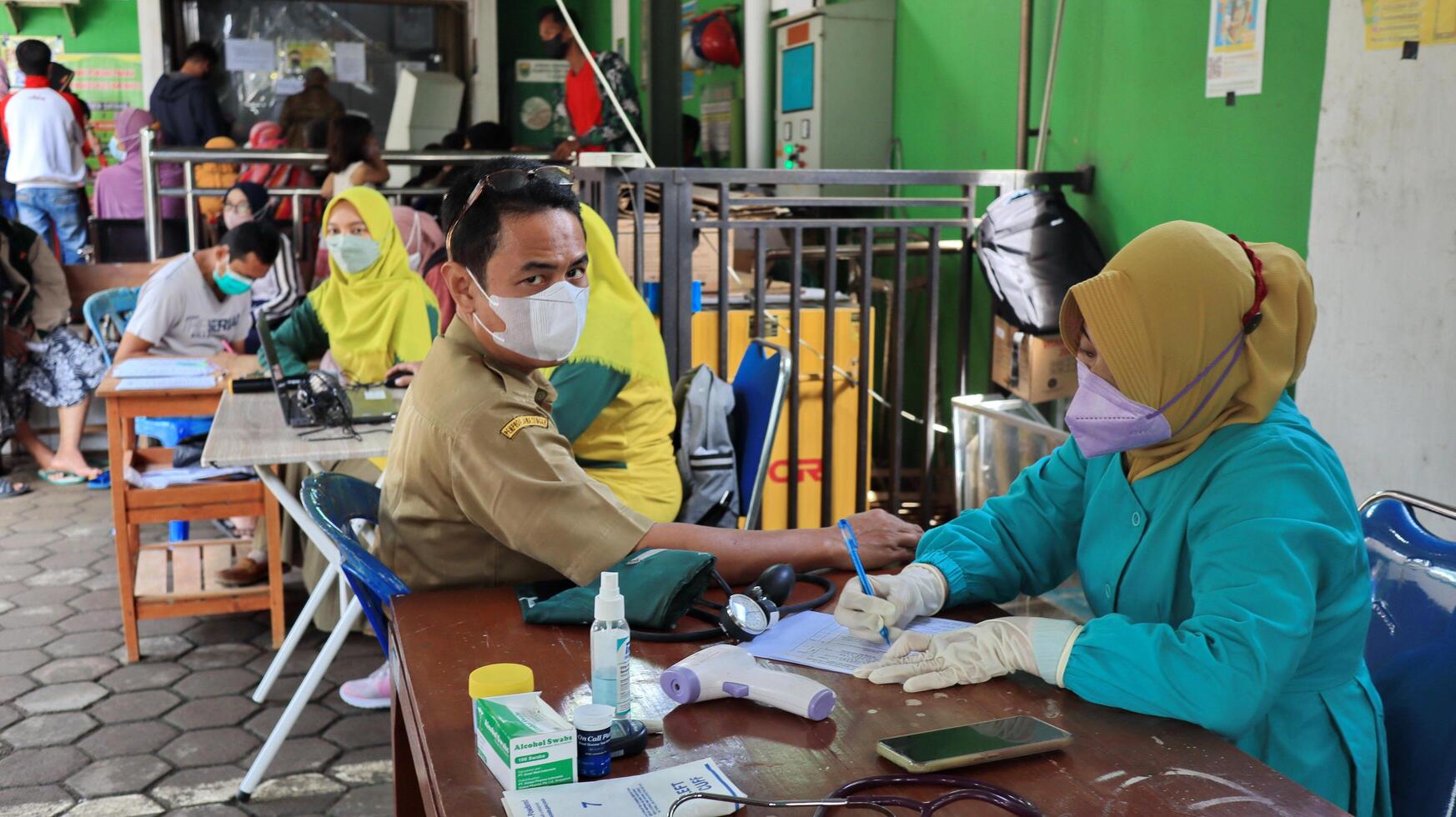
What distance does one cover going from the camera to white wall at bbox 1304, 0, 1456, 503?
2719mm

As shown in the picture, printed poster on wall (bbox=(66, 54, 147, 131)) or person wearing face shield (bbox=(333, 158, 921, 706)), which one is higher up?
printed poster on wall (bbox=(66, 54, 147, 131))

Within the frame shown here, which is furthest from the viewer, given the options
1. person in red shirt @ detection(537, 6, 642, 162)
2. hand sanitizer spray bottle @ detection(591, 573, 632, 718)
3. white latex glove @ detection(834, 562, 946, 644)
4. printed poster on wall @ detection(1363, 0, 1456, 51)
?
person in red shirt @ detection(537, 6, 642, 162)

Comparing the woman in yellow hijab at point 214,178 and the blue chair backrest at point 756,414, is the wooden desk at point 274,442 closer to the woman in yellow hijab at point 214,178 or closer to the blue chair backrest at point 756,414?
the blue chair backrest at point 756,414

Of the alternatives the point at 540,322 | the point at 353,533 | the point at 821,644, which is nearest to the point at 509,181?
the point at 540,322

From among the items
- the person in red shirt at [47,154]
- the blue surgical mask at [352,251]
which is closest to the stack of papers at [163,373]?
the blue surgical mask at [352,251]

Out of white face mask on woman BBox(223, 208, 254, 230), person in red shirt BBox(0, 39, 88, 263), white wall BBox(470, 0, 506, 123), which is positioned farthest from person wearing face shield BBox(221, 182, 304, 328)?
white wall BBox(470, 0, 506, 123)

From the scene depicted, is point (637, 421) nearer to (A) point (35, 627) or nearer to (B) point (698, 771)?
(B) point (698, 771)

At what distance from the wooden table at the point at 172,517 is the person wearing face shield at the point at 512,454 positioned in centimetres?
198

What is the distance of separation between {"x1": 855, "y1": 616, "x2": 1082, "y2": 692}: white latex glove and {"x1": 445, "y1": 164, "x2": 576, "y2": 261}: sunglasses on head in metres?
1.00

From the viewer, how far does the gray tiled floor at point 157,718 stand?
285 cm

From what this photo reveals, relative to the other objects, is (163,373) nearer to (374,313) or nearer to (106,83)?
(374,313)

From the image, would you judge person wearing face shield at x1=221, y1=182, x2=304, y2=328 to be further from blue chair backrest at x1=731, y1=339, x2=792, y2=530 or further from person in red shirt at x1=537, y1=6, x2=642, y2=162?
Result: blue chair backrest at x1=731, y1=339, x2=792, y2=530

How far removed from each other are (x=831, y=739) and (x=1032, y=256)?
9.31 feet

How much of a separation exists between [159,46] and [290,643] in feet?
29.5
